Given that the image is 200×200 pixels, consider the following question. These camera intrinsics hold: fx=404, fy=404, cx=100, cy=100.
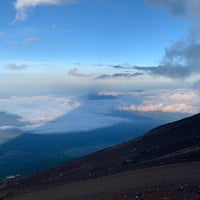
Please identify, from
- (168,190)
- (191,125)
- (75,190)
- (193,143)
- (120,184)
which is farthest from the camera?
(191,125)

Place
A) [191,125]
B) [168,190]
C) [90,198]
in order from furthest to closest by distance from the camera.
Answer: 1. [191,125]
2. [90,198]
3. [168,190]

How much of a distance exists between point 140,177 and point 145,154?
23761 mm

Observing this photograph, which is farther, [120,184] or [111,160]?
[111,160]

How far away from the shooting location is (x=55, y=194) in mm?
39031

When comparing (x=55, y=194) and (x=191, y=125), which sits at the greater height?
(x=191, y=125)

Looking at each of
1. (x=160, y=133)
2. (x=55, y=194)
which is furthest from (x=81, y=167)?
(x=55, y=194)

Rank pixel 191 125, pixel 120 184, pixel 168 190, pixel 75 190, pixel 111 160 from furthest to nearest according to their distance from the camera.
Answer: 1. pixel 191 125
2. pixel 111 160
3. pixel 75 190
4. pixel 120 184
5. pixel 168 190

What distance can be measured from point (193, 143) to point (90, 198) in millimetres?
28117

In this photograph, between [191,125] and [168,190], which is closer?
[168,190]

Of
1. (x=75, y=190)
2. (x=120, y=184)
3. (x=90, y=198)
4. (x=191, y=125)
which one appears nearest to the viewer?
(x=90, y=198)

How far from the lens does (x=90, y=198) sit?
108 feet

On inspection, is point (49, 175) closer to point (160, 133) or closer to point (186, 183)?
point (160, 133)

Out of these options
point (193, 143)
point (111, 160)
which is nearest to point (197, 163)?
point (193, 143)

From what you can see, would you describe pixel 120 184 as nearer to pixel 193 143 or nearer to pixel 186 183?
pixel 186 183
